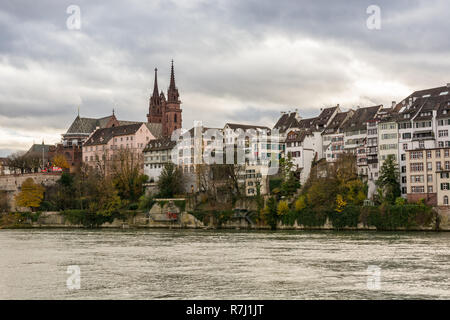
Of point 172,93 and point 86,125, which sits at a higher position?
point 172,93

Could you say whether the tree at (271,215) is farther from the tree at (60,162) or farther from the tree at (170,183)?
the tree at (60,162)

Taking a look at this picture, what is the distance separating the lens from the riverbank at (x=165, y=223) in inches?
3009

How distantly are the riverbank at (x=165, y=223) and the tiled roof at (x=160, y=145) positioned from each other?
77.7 feet

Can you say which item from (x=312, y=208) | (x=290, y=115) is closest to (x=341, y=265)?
(x=312, y=208)

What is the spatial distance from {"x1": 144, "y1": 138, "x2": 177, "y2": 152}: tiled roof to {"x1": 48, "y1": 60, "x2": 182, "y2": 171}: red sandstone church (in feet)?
41.1

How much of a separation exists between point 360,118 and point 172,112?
60.4 meters

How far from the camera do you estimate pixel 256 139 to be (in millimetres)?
109500

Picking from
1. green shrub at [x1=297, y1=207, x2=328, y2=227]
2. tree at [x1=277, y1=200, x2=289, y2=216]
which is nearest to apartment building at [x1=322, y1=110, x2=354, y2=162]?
tree at [x1=277, y1=200, x2=289, y2=216]

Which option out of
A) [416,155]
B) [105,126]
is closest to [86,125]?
[105,126]

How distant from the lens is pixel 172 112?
150500mm

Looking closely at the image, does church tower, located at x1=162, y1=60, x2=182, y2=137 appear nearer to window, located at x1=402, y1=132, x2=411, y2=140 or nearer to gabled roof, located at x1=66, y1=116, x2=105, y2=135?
gabled roof, located at x1=66, y1=116, x2=105, y2=135

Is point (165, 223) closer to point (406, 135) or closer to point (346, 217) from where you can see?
point (346, 217)

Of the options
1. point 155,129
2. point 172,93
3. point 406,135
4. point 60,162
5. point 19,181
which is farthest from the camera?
point 172,93
